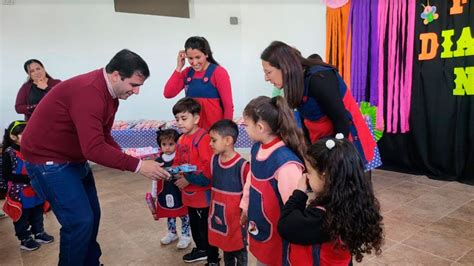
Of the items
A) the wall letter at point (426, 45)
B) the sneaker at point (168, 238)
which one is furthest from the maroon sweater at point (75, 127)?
the wall letter at point (426, 45)

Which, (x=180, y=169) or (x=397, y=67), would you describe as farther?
(x=397, y=67)

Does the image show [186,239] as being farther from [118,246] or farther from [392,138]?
[392,138]

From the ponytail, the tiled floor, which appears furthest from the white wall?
the ponytail

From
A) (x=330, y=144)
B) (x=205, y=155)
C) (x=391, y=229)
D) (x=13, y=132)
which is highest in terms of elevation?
(x=330, y=144)

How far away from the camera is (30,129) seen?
169cm

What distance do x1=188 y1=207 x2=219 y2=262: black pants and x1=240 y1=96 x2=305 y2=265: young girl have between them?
0.59 m

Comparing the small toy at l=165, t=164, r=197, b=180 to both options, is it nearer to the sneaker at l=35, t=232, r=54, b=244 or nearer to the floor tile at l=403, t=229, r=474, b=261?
the sneaker at l=35, t=232, r=54, b=244

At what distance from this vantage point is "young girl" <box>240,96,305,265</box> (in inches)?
57.1

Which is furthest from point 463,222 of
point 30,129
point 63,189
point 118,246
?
point 30,129

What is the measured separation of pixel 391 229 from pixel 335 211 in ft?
6.36

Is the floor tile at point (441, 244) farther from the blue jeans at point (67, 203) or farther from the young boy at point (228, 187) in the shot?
the blue jeans at point (67, 203)

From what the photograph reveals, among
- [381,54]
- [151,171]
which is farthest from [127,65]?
[381,54]

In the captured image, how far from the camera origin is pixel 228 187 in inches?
72.2

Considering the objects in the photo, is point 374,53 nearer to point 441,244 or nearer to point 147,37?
point 441,244
